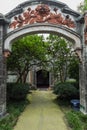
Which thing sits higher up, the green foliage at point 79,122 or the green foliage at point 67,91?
the green foliage at point 67,91

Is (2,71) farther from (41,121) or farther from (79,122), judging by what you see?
(79,122)

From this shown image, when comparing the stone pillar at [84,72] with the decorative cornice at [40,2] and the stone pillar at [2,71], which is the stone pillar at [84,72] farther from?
the stone pillar at [2,71]

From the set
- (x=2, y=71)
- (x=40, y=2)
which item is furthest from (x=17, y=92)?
(x=40, y=2)

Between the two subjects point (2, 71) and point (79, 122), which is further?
point (2, 71)

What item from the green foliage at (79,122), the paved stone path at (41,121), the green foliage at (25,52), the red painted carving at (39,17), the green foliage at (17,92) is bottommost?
the paved stone path at (41,121)

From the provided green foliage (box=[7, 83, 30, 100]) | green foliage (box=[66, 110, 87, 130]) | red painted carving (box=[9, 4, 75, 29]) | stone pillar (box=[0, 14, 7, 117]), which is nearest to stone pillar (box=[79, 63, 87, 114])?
green foliage (box=[66, 110, 87, 130])

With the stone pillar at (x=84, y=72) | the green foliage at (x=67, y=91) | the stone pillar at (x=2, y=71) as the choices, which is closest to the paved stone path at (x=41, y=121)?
the stone pillar at (x=2, y=71)

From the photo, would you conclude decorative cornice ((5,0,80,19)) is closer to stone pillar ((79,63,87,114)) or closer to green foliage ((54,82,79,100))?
stone pillar ((79,63,87,114))

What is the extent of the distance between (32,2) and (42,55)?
20.6 feet

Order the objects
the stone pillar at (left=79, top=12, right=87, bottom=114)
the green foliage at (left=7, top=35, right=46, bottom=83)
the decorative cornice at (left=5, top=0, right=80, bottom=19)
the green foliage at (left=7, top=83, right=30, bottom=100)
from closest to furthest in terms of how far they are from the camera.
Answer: the stone pillar at (left=79, top=12, right=87, bottom=114)
the decorative cornice at (left=5, top=0, right=80, bottom=19)
the green foliage at (left=7, top=83, right=30, bottom=100)
the green foliage at (left=7, top=35, right=46, bottom=83)

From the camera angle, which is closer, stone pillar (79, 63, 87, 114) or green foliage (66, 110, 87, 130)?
green foliage (66, 110, 87, 130)

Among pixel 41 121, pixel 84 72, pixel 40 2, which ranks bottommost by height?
pixel 41 121

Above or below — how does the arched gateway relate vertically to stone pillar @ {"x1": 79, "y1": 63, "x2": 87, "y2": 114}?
above

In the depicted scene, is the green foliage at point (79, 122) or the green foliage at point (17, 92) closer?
the green foliage at point (79, 122)
